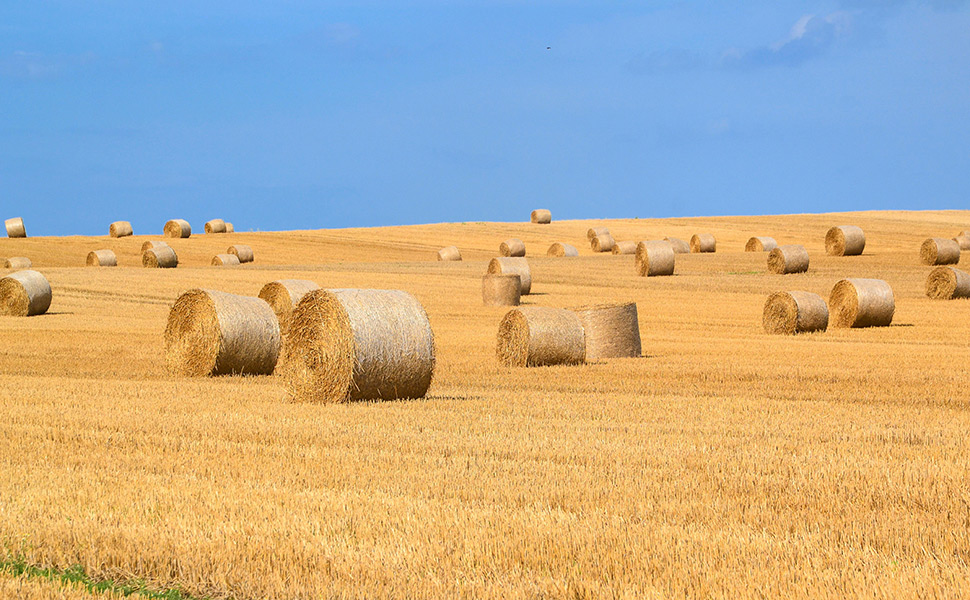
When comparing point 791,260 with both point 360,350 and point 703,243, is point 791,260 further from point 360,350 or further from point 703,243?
point 360,350

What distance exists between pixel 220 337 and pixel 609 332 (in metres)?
6.01

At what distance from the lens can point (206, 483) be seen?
687 centimetres

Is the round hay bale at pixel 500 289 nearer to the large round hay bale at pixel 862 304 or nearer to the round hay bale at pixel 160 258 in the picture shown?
the large round hay bale at pixel 862 304

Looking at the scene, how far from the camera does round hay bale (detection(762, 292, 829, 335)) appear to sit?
21.4 metres

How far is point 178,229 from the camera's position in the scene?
5478cm

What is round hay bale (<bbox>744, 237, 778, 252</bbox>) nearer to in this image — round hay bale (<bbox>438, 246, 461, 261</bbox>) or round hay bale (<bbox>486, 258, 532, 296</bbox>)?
round hay bale (<bbox>438, 246, 461, 261</bbox>)

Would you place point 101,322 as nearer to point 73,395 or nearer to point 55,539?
point 73,395

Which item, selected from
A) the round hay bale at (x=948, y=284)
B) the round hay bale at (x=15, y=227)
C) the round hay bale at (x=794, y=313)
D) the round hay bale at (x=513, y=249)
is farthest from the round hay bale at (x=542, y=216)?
the round hay bale at (x=794, y=313)

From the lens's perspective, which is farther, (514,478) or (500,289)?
(500,289)

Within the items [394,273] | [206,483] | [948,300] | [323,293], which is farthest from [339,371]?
[394,273]

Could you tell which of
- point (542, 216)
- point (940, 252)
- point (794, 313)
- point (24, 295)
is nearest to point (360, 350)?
point (794, 313)

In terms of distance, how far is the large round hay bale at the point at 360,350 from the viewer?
11.5 m

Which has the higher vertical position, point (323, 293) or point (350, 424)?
point (323, 293)

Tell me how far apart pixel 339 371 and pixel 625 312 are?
7.11 meters
